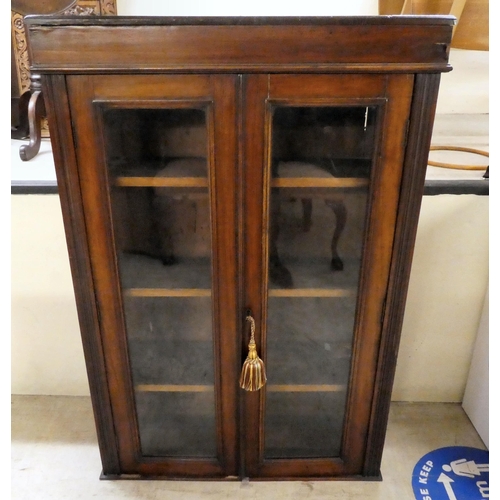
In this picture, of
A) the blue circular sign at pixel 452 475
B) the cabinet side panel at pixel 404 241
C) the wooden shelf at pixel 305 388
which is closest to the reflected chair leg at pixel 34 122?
the wooden shelf at pixel 305 388

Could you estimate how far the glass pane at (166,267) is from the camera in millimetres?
904

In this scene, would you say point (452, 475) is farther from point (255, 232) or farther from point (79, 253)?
point (79, 253)

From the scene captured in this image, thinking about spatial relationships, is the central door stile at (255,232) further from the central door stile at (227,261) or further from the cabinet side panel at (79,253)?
the cabinet side panel at (79,253)

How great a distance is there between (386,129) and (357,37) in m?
0.17

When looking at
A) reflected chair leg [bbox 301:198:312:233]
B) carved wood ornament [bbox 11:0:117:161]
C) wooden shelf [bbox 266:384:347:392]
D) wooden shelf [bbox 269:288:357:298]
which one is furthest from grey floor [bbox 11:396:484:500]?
carved wood ornament [bbox 11:0:117:161]

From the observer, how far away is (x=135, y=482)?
4.02 ft

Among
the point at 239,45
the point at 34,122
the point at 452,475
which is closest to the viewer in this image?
the point at 239,45

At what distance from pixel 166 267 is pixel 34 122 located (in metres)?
0.75

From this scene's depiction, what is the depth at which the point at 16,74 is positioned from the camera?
59.4 inches

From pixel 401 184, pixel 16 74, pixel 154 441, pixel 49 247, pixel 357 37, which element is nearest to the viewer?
pixel 357 37

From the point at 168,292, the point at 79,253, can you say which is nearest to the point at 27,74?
A: the point at 79,253

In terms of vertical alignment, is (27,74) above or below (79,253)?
above

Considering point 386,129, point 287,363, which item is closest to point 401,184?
point 386,129

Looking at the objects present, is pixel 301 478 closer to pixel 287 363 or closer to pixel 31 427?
pixel 287 363
